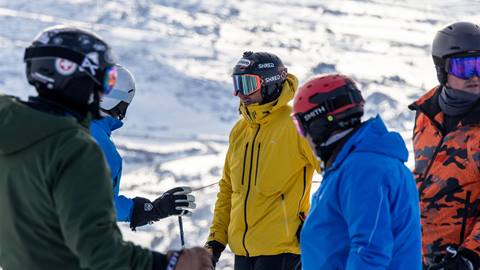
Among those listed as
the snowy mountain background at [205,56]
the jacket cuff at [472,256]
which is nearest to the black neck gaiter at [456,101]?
the jacket cuff at [472,256]

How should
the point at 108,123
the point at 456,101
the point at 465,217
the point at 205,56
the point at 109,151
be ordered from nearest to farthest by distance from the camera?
the point at 465,217 < the point at 456,101 < the point at 109,151 < the point at 108,123 < the point at 205,56

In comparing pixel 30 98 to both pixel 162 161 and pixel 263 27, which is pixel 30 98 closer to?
pixel 162 161

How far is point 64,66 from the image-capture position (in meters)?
2.52

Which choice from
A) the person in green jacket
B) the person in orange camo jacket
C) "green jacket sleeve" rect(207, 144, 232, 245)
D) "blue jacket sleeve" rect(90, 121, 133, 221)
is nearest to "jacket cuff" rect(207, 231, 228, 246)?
"green jacket sleeve" rect(207, 144, 232, 245)

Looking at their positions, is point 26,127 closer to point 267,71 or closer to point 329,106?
point 329,106

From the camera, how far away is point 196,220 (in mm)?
13133

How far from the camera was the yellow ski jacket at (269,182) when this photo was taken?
4.32m

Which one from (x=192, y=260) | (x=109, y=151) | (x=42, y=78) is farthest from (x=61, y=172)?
(x=109, y=151)

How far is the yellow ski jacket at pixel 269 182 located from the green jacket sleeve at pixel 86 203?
1952 mm

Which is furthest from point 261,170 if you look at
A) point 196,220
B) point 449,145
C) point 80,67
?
point 196,220

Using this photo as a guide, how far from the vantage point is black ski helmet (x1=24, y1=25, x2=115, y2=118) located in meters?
2.53

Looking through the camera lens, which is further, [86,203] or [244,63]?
[244,63]

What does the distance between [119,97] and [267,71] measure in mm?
925

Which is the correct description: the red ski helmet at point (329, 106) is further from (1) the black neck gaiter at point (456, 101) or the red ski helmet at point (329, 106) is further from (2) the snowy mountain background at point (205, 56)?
(2) the snowy mountain background at point (205, 56)
